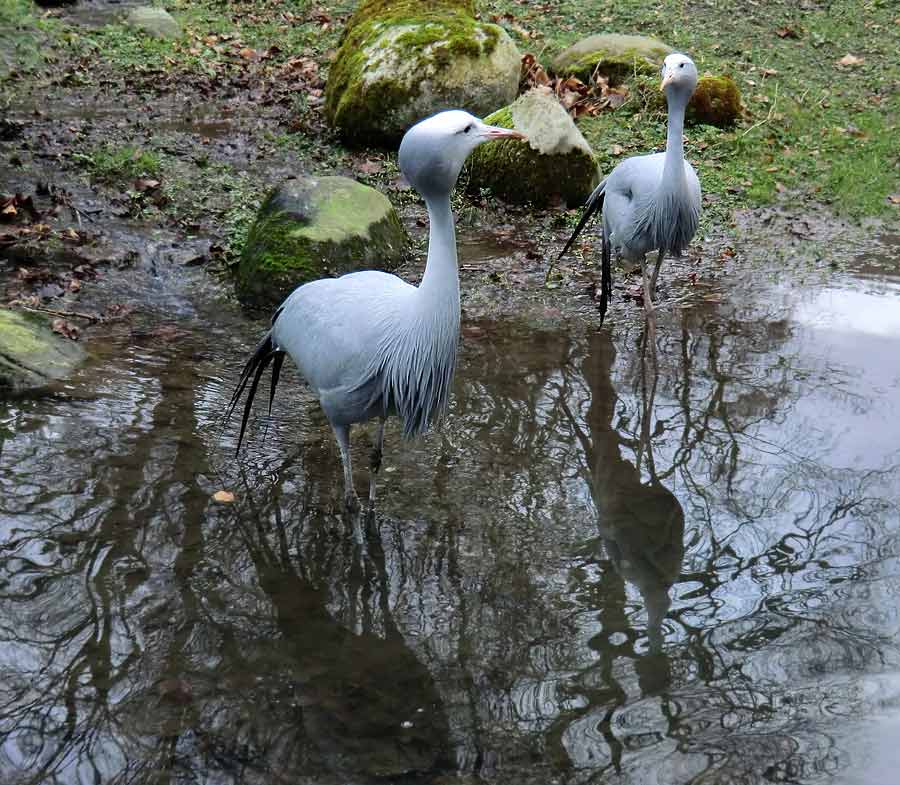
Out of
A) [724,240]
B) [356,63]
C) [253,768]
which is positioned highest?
[356,63]

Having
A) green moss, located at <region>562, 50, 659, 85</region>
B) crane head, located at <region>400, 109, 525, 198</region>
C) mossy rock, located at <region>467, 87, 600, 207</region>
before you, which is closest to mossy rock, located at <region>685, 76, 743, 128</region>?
green moss, located at <region>562, 50, 659, 85</region>

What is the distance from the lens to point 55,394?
5.29 meters

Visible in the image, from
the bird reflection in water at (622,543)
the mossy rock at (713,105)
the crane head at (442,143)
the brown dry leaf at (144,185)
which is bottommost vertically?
the bird reflection in water at (622,543)

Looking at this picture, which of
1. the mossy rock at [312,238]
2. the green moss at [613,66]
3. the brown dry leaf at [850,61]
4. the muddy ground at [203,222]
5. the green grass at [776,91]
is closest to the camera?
the mossy rock at [312,238]

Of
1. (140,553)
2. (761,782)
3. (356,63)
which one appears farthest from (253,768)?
(356,63)

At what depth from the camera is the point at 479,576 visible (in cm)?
423

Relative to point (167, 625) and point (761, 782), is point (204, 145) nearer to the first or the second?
point (167, 625)

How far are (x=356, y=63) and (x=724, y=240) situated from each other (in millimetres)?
3935

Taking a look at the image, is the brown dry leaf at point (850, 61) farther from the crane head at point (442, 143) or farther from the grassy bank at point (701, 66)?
the crane head at point (442, 143)

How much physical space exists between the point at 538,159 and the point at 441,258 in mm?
4745

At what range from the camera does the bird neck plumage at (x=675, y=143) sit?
19.4 feet

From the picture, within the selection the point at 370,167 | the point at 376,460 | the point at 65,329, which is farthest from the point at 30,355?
the point at 370,167

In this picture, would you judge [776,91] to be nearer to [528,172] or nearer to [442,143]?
[528,172]

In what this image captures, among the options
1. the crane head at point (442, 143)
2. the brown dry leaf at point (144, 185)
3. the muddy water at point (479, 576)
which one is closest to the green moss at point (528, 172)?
the muddy water at point (479, 576)
